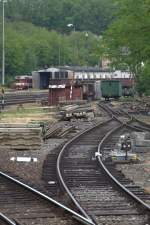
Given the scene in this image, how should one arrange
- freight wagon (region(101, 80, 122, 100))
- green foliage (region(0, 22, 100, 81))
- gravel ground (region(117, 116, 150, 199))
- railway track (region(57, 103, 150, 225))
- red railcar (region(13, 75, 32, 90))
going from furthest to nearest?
green foliage (region(0, 22, 100, 81)), red railcar (region(13, 75, 32, 90)), freight wagon (region(101, 80, 122, 100)), gravel ground (region(117, 116, 150, 199)), railway track (region(57, 103, 150, 225))

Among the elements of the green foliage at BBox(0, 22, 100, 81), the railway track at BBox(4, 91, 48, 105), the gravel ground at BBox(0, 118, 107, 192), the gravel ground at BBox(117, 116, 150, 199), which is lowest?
the railway track at BBox(4, 91, 48, 105)

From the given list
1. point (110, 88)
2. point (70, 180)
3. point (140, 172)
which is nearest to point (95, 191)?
point (70, 180)

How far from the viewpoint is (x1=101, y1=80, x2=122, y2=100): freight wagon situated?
67688 mm

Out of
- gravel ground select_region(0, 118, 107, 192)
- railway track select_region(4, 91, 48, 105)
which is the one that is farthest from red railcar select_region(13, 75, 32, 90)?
gravel ground select_region(0, 118, 107, 192)

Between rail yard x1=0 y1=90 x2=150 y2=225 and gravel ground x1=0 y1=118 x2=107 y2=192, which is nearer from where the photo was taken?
rail yard x1=0 y1=90 x2=150 y2=225

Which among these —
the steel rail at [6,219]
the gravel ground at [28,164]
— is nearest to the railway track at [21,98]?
the gravel ground at [28,164]

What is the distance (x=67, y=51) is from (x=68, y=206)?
425 feet

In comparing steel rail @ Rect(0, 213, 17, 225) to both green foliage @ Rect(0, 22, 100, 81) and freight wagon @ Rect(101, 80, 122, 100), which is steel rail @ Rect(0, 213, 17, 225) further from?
green foliage @ Rect(0, 22, 100, 81)

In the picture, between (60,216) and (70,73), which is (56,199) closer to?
(60,216)

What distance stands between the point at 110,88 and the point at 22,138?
45972mm

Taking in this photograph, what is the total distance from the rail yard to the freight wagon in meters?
40.0

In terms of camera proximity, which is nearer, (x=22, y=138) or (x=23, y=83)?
(x=22, y=138)

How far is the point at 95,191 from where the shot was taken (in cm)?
1398

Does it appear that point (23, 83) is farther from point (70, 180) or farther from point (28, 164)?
point (70, 180)
